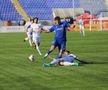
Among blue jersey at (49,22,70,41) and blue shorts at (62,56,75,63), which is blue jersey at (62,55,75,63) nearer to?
blue shorts at (62,56,75,63)

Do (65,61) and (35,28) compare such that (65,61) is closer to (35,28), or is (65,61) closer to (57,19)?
(57,19)

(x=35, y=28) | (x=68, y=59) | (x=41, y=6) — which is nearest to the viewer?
(x=68, y=59)

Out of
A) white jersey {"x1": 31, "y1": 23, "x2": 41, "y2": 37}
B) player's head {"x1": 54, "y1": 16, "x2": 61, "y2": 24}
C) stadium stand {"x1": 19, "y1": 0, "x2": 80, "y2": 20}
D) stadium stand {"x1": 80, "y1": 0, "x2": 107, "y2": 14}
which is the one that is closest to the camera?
player's head {"x1": 54, "y1": 16, "x2": 61, "y2": 24}

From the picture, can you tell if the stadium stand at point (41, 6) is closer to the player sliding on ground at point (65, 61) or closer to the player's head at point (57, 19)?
the player's head at point (57, 19)

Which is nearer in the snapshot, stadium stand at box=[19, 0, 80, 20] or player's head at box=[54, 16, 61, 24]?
player's head at box=[54, 16, 61, 24]

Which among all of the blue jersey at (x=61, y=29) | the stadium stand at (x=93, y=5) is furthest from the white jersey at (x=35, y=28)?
the stadium stand at (x=93, y=5)

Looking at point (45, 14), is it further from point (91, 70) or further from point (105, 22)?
point (91, 70)

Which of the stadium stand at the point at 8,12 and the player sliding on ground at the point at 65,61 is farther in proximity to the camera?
→ the stadium stand at the point at 8,12

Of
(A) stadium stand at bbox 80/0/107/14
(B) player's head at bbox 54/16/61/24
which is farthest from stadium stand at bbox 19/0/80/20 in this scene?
(B) player's head at bbox 54/16/61/24

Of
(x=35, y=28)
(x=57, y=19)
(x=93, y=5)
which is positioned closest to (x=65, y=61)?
(x=57, y=19)

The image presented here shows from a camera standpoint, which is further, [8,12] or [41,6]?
[41,6]

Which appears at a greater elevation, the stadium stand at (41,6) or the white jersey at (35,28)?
the white jersey at (35,28)

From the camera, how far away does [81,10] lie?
85.1m

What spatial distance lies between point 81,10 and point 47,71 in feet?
232
